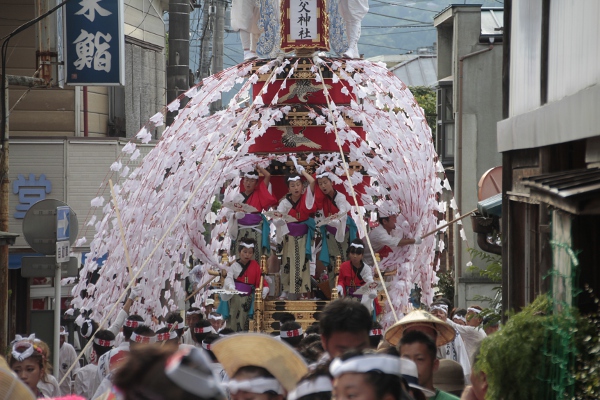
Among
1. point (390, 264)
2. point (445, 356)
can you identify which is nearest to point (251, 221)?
point (390, 264)

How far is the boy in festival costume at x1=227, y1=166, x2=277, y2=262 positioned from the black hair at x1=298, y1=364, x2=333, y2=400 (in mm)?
8183

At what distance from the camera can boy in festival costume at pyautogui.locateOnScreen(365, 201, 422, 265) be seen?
12.5m

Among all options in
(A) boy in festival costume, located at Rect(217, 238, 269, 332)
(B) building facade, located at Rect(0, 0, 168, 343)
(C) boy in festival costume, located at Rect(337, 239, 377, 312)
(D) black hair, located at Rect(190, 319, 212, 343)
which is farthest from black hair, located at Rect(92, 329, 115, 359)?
(B) building facade, located at Rect(0, 0, 168, 343)

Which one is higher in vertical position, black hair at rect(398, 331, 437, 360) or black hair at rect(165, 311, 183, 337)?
black hair at rect(398, 331, 437, 360)

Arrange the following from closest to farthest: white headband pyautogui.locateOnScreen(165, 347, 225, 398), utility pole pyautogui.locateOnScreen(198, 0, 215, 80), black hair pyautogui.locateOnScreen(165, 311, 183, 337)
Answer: white headband pyautogui.locateOnScreen(165, 347, 225, 398) → black hair pyautogui.locateOnScreen(165, 311, 183, 337) → utility pole pyautogui.locateOnScreen(198, 0, 215, 80)

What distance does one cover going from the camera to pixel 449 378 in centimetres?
639

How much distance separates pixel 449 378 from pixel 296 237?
A: 6231 millimetres


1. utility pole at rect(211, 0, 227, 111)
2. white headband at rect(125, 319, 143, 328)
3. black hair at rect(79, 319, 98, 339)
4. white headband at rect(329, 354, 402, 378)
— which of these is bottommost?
black hair at rect(79, 319, 98, 339)

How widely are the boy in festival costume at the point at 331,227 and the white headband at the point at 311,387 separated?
823 cm

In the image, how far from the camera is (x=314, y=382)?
14.3 feet

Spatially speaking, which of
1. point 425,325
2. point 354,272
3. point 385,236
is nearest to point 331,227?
point 385,236

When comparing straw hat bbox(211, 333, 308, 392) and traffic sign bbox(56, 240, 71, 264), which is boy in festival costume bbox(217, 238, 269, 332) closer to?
traffic sign bbox(56, 240, 71, 264)

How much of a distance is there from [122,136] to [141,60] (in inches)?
83.4

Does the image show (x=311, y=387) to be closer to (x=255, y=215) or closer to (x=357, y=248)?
(x=357, y=248)
